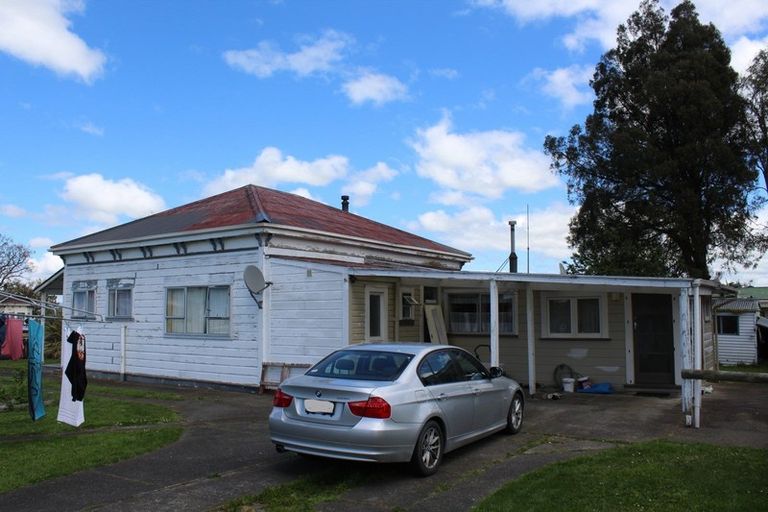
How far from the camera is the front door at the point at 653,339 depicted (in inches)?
541

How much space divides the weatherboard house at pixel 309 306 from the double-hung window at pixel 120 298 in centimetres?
3

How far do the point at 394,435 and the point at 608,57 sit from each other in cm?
2693

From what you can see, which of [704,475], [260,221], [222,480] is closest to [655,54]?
[260,221]

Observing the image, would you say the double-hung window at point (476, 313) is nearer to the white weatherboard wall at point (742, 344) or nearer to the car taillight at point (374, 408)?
the car taillight at point (374, 408)

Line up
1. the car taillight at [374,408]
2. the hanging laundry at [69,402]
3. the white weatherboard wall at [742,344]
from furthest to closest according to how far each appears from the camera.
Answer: the white weatherboard wall at [742,344], the hanging laundry at [69,402], the car taillight at [374,408]

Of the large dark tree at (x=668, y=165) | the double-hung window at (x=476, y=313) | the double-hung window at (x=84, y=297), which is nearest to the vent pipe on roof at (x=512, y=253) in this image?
the large dark tree at (x=668, y=165)

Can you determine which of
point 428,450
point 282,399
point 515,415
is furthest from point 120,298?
point 428,450

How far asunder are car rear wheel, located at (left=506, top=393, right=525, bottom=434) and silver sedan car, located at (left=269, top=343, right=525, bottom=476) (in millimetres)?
816

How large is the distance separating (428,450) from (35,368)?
20.4 ft

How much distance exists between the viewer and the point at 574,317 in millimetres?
14531

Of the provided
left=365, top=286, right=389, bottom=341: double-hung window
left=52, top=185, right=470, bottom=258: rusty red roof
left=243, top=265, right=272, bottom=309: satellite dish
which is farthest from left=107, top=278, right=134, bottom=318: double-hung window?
left=365, top=286, right=389, bottom=341: double-hung window

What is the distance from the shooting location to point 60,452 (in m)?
7.84

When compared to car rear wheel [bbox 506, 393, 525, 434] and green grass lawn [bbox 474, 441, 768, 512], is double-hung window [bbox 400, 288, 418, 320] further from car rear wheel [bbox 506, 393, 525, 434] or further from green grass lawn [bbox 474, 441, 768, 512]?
green grass lawn [bbox 474, 441, 768, 512]

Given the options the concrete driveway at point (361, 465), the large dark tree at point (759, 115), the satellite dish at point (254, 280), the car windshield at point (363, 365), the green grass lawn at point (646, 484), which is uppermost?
the large dark tree at point (759, 115)
